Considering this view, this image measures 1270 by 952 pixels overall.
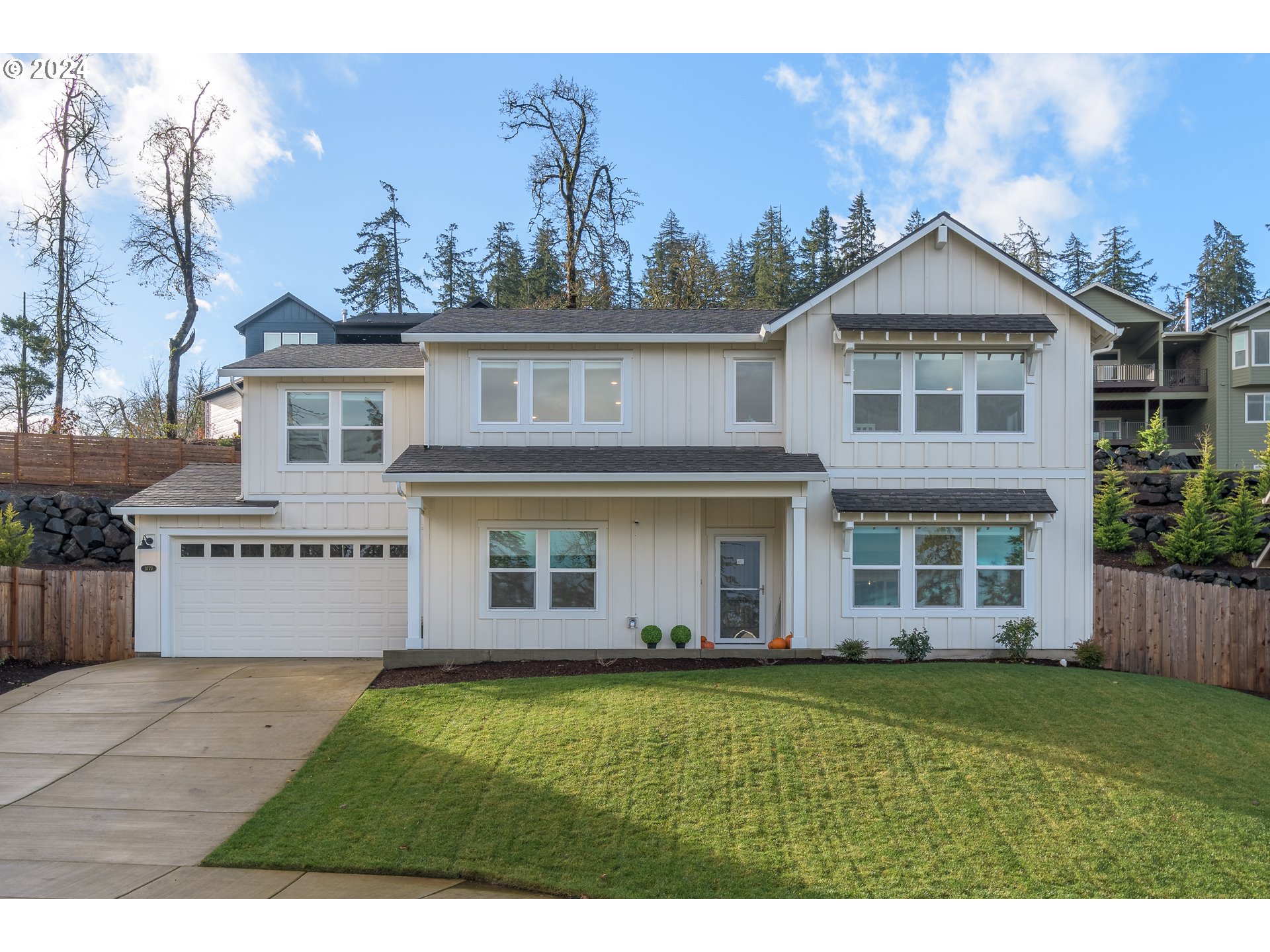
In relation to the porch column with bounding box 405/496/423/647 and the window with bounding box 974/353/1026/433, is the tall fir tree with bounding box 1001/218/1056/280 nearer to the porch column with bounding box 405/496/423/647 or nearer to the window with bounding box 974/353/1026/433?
the window with bounding box 974/353/1026/433

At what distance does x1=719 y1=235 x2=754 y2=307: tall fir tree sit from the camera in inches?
1538

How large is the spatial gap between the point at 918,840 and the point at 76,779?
27.6ft

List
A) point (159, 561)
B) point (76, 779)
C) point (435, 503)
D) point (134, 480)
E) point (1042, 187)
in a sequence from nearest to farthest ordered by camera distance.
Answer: point (76, 779), point (435, 503), point (159, 561), point (134, 480), point (1042, 187)

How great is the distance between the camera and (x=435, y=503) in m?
13.2

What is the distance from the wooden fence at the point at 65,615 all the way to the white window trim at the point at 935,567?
1266 cm

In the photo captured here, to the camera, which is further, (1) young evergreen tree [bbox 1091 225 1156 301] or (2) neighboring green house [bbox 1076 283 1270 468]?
(1) young evergreen tree [bbox 1091 225 1156 301]

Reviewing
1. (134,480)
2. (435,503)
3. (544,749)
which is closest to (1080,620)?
(544,749)

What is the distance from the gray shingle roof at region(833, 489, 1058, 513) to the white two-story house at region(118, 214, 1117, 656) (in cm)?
4

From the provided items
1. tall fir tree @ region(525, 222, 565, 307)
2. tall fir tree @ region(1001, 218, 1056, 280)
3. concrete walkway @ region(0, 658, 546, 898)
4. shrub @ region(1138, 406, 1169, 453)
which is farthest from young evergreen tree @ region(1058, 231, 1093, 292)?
concrete walkway @ region(0, 658, 546, 898)

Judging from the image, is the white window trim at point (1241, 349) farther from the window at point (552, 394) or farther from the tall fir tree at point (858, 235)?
the window at point (552, 394)

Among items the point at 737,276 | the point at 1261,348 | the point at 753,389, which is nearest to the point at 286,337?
the point at 737,276

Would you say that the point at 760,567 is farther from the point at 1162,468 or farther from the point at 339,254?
the point at 339,254

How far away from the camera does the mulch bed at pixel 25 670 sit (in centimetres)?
1213

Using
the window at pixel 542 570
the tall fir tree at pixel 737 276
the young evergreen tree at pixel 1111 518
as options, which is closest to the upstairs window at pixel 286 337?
the tall fir tree at pixel 737 276
